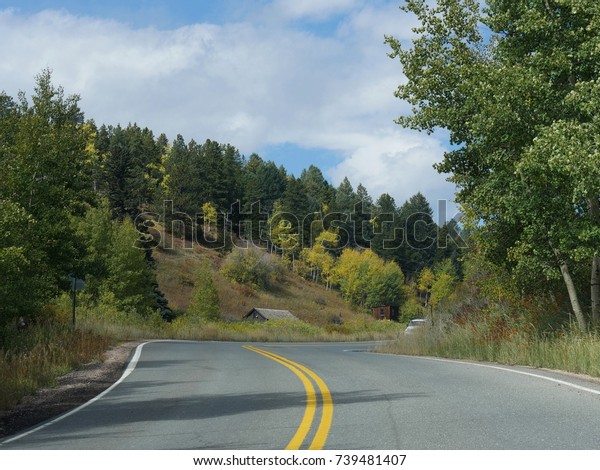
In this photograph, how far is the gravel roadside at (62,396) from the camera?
10.7m

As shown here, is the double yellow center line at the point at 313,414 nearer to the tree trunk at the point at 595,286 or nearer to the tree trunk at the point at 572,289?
the tree trunk at the point at 572,289

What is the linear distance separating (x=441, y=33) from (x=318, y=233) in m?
123

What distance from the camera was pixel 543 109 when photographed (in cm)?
1680

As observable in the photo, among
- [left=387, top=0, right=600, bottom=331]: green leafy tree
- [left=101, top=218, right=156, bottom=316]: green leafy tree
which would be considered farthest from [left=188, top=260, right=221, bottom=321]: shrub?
[left=387, top=0, right=600, bottom=331]: green leafy tree

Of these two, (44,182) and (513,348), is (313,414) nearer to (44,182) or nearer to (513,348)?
(513,348)

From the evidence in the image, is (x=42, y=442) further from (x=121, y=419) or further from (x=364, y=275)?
(x=364, y=275)

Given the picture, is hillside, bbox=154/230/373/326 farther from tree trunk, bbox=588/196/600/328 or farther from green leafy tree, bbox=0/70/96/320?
tree trunk, bbox=588/196/600/328

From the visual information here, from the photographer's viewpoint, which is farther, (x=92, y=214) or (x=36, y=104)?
(x=92, y=214)

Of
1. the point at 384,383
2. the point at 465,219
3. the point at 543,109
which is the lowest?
the point at 384,383

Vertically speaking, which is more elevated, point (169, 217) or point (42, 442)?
point (169, 217)

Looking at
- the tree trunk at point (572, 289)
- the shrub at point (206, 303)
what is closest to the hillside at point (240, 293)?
the shrub at point (206, 303)

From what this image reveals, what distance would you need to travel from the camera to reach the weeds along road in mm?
7547

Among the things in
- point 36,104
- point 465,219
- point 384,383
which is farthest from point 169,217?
point 384,383
